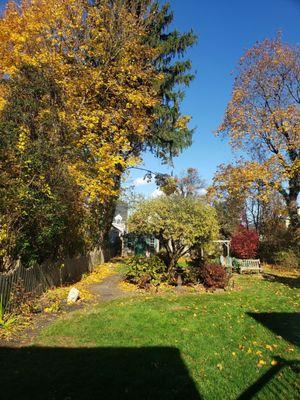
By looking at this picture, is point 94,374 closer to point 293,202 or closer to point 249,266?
point 249,266

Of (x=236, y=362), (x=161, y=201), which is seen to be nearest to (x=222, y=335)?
(x=236, y=362)

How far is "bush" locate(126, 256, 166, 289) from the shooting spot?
566 inches

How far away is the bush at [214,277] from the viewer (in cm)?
1442

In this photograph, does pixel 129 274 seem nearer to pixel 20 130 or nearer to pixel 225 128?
pixel 20 130

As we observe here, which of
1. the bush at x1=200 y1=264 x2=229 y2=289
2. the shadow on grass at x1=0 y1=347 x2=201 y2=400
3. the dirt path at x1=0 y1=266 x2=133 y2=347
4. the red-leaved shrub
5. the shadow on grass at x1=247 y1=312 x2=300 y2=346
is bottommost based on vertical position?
→ the shadow on grass at x1=0 y1=347 x2=201 y2=400

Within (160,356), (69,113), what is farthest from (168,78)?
(160,356)

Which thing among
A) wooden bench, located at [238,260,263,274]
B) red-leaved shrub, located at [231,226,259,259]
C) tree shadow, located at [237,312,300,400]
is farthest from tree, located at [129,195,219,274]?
red-leaved shrub, located at [231,226,259,259]

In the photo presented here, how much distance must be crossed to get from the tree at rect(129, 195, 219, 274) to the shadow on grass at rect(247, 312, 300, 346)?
4634mm

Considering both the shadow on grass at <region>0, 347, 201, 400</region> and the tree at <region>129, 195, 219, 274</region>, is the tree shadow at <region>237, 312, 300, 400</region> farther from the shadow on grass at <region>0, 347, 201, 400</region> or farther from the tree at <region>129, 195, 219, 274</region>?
the tree at <region>129, 195, 219, 274</region>

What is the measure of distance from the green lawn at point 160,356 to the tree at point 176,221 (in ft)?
12.9

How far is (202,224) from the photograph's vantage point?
14039 millimetres

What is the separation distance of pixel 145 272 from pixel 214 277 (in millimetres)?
2965

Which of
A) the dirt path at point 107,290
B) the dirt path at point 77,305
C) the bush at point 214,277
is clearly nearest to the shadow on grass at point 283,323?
the bush at point 214,277

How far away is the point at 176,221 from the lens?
45.9ft
